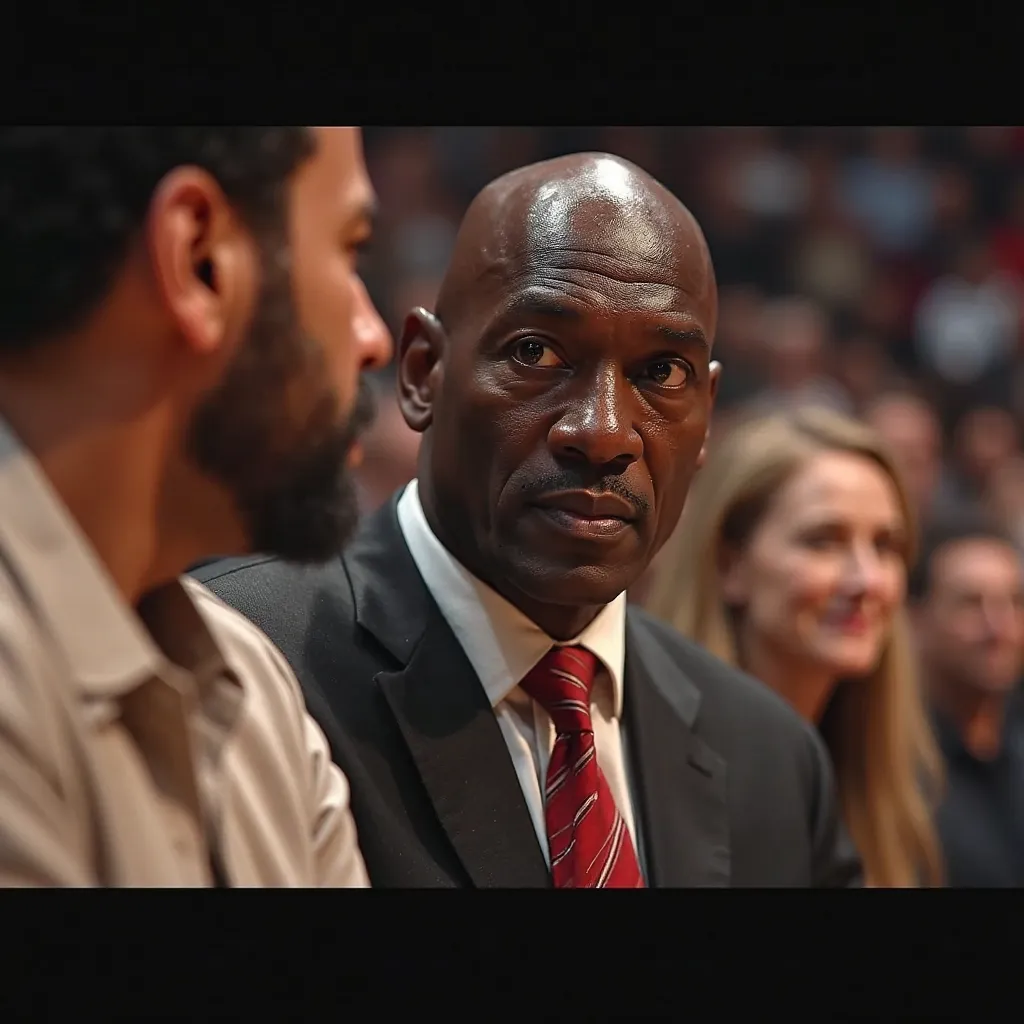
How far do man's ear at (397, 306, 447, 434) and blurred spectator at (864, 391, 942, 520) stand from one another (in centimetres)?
216

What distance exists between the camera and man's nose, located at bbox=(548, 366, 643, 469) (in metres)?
1.58

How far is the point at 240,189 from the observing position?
1334 mm

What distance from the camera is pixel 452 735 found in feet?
5.37

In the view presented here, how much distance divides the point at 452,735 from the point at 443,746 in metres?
0.02

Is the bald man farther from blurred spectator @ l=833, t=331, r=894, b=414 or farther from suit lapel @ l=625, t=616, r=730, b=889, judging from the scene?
blurred spectator @ l=833, t=331, r=894, b=414

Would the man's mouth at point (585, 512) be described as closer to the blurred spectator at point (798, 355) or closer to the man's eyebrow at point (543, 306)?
the man's eyebrow at point (543, 306)

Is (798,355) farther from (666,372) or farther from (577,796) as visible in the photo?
(577,796)

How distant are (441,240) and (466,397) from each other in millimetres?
759

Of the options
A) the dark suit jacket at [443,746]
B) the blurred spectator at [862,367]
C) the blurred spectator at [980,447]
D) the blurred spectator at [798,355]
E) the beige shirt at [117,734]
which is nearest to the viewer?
the beige shirt at [117,734]

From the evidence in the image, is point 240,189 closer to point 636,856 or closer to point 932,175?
point 636,856

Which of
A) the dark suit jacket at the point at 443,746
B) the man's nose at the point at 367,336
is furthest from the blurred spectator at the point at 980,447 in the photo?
the man's nose at the point at 367,336

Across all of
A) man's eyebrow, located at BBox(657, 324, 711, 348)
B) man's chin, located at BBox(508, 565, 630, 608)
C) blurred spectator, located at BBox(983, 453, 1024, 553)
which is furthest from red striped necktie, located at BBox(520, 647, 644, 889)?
blurred spectator, located at BBox(983, 453, 1024, 553)

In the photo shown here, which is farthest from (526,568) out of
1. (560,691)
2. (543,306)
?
(543,306)

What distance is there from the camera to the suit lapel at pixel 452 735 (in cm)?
161
